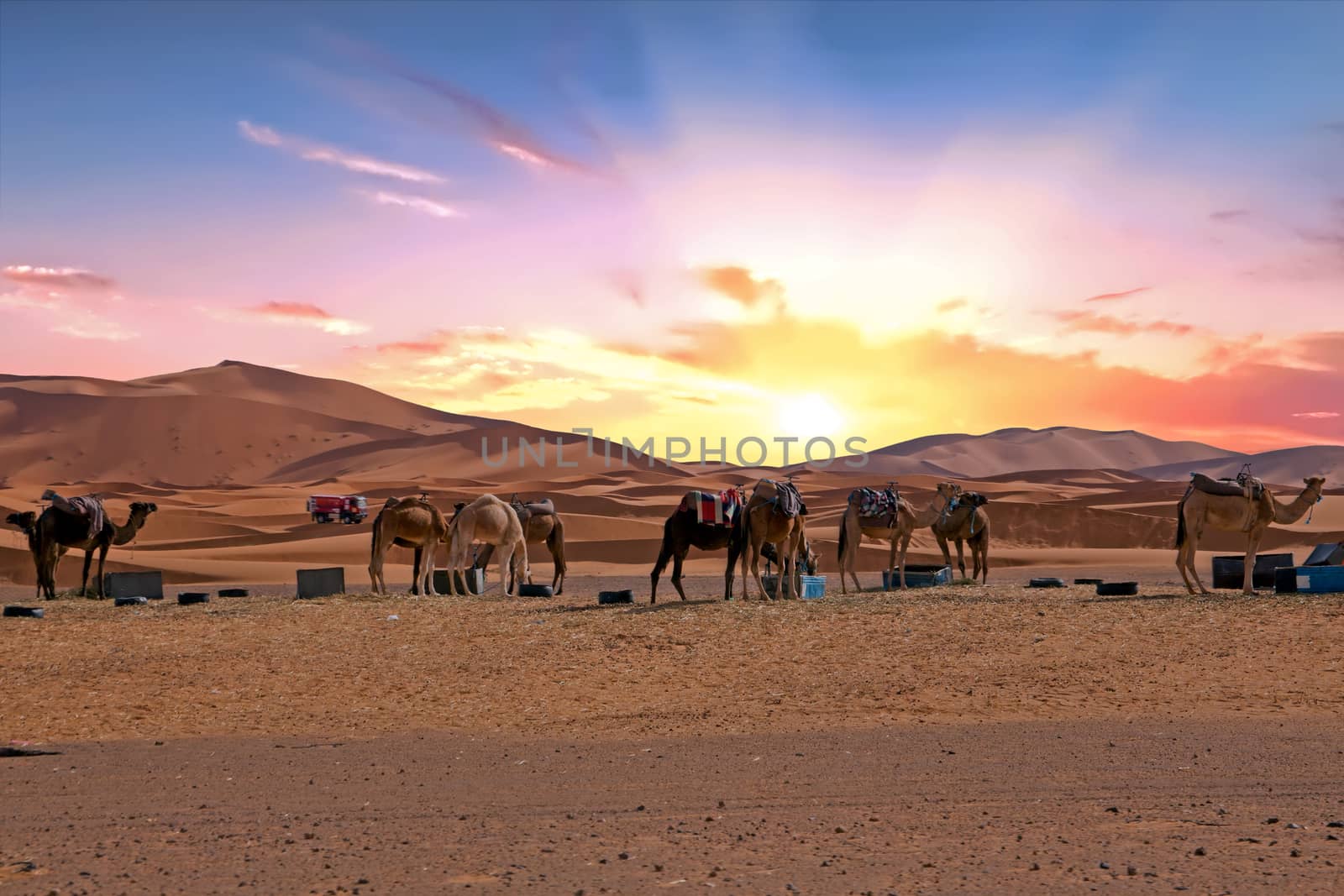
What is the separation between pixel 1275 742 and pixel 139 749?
10.1 meters

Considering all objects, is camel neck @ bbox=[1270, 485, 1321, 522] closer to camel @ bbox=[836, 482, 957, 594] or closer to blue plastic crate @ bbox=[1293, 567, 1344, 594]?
blue plastic crate @ bbox=[1293, 567, 1344, 594]

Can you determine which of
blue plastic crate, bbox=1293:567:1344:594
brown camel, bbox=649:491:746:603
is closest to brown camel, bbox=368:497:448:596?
brown camel, bbox=649:491:746:603

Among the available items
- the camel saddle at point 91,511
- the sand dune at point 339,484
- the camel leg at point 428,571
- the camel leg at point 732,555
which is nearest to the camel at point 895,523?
the camel leg at point 732,555

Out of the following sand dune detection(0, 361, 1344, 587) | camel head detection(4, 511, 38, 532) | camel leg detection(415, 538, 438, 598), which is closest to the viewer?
camel leg detection(415, 538, 438, 598)

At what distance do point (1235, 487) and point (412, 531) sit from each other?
15.3 m

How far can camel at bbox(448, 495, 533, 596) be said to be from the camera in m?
24.6

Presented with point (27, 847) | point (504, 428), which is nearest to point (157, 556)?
point (27, 847)

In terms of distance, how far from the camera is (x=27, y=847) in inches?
306

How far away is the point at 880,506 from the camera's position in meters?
24.6

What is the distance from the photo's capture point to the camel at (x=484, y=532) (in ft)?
80.7

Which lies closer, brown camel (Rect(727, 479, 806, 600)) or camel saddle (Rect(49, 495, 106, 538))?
brown camel (Rect(727, 479, 806, 600))

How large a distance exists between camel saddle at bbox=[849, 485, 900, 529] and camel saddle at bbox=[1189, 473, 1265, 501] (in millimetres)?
5799

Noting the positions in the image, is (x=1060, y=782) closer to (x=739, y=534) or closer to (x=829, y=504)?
(x=739, y=534)

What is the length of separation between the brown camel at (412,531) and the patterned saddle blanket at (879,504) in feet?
27.8
